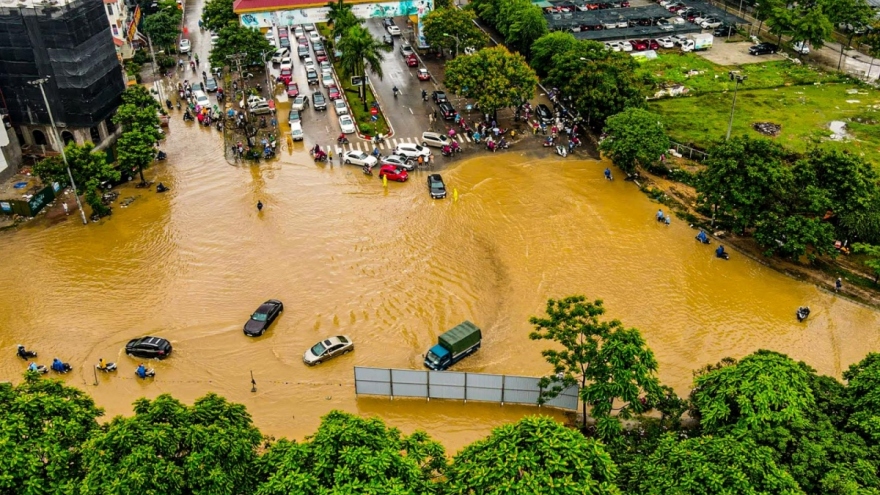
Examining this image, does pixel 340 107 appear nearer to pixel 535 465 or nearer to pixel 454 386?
pixel 454 386

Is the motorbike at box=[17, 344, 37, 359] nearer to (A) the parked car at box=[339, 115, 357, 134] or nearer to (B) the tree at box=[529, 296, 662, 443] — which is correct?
(B) the tree at box=[529, 296, 662, 443]

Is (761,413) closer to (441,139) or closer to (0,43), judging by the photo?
(441,139)

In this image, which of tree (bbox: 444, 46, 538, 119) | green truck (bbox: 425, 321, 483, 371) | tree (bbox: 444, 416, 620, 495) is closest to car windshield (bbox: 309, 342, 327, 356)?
green truck (bbox: 425, 321, 483, 371)

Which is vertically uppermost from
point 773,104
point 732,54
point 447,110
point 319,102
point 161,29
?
point 161,29

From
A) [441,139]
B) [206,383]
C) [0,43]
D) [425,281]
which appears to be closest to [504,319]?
[425,281]

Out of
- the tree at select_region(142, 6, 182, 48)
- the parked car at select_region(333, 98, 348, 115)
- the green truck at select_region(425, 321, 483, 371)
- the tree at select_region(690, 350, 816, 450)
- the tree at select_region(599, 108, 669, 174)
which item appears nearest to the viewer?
the tree at select_region(690, 350, 816, 450)

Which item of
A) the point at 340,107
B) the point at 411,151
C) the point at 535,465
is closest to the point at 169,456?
the point at 535,465
